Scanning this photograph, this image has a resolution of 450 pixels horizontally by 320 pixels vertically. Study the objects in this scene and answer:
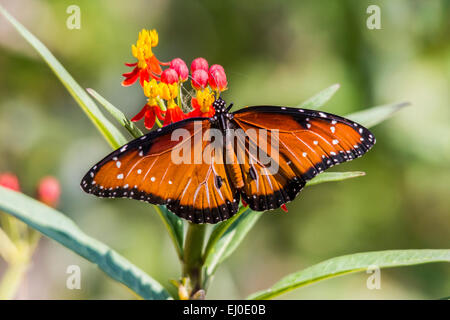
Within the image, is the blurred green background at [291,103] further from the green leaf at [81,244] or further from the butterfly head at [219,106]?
the butterfly head at [219,106]

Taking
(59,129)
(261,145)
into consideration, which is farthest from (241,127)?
(59,129)

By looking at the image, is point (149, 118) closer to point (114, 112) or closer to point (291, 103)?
point (114, 112)

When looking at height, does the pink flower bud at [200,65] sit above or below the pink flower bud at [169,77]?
above

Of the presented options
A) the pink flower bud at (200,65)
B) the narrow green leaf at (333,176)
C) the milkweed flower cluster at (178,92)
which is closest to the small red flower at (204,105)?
the milkweed flower cluster at (178,92)

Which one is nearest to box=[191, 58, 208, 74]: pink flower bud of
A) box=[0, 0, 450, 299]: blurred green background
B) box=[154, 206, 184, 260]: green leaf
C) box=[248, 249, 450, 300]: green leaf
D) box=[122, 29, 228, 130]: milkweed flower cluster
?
box=[122, 29, 228, 130]: milkweed flower cluster

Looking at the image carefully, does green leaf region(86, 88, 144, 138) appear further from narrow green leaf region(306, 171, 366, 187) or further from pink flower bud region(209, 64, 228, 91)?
narrow green leaf region(306, 171, 366, 187)

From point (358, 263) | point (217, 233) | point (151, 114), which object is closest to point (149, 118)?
point (151, 114)

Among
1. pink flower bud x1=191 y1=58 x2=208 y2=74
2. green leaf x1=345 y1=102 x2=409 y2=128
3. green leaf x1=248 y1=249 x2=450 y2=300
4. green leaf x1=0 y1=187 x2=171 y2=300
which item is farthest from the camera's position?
green leaf x1=345 y1=102 x2=409 y2=128
